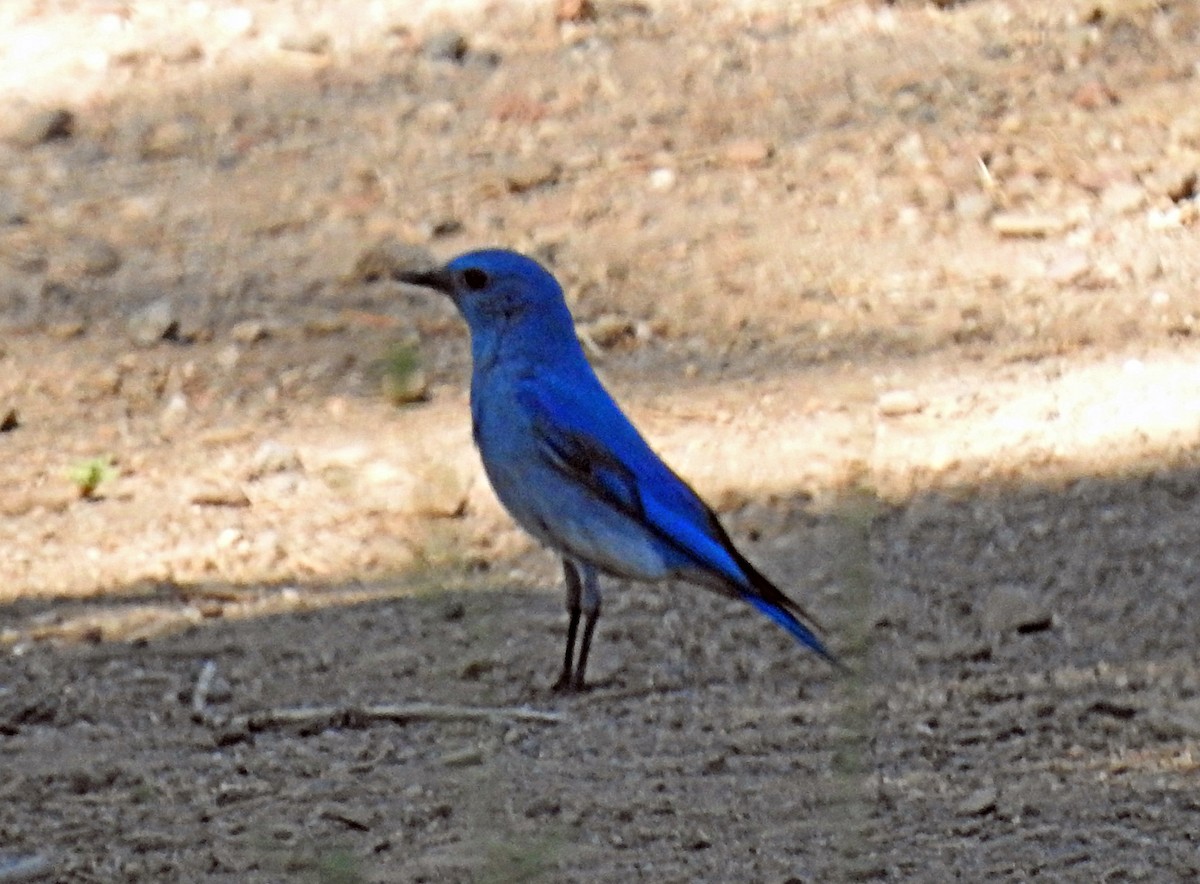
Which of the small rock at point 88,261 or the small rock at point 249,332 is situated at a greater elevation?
the small rock at point 88,261

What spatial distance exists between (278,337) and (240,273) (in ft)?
1.37

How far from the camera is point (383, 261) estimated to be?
7.13 meters

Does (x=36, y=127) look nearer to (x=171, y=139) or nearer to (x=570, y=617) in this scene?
(x=171, y=139)

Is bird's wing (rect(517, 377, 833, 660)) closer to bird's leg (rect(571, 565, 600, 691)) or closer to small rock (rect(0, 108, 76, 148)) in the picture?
bird's leg (rect(571, 565, 600, 691))

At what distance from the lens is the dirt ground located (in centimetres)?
407

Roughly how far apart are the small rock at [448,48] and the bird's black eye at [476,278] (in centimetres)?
333

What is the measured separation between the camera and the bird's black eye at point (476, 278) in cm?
509

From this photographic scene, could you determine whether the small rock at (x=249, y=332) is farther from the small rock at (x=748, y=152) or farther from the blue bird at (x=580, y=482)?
the blue bird at (x=580, y=482)

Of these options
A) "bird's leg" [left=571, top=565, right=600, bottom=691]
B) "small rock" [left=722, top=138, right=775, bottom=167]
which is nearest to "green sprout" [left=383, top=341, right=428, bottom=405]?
"bird's leg" [left=571, top=565, right=600, bottom=691]

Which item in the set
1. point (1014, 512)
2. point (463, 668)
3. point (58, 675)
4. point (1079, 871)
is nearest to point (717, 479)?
point (1014, 512)

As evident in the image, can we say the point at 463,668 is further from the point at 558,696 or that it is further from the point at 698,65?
the point at 698,65

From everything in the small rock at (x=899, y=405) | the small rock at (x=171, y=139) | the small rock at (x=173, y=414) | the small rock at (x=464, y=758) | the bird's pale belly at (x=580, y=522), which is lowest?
the small rock at (x=173, y=414)

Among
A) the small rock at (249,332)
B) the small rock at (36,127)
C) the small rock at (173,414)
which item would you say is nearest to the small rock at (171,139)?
the small rock at (36,127)

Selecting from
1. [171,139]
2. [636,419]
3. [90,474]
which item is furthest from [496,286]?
[171,139]
